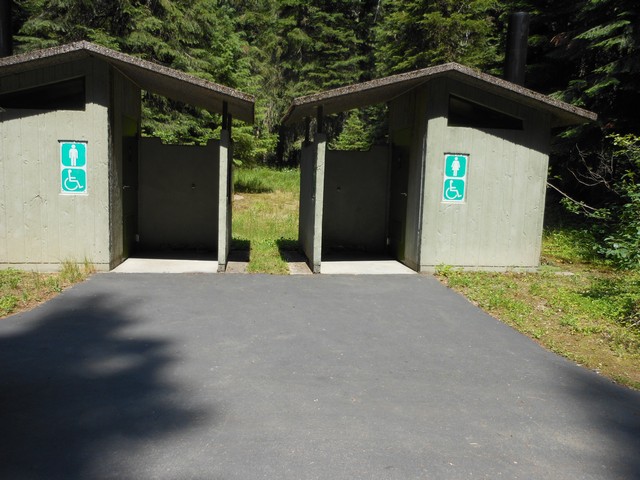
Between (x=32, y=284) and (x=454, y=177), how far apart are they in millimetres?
6573

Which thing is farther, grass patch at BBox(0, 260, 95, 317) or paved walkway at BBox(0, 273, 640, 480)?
grass patch at BBox(0, 260, 95, 317)

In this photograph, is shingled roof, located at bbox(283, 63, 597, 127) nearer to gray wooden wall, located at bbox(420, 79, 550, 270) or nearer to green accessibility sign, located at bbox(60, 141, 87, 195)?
gray wooden wall, located at bbox(420, 79, 550, 270)

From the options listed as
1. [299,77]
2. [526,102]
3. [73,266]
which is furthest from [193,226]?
[299,77]

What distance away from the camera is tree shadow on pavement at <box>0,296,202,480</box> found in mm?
3176

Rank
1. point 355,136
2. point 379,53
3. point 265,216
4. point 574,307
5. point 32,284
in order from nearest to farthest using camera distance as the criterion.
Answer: point 574,307
point 32,284
point 265,216
point 379,53
point 355,136

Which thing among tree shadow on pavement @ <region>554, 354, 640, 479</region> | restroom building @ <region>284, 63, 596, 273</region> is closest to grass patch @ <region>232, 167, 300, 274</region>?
restroom building @ <region>284, 63, 596, 273</region>

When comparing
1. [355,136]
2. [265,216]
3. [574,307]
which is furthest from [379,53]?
[574,307]

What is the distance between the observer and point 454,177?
9156 millimetres

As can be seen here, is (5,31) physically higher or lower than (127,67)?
higher

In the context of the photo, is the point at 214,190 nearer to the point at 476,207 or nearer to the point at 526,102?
the point at 476,207

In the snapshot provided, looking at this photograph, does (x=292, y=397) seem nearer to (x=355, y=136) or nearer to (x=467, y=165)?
(x=467, y=165)

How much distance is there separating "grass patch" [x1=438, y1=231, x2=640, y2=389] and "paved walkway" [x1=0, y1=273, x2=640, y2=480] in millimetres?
346

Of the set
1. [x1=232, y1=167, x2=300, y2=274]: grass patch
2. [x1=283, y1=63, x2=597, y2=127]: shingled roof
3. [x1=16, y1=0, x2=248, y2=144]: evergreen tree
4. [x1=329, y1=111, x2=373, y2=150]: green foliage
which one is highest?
[x1=16, y1=0, x2=248, y2=144]: evergreen tree

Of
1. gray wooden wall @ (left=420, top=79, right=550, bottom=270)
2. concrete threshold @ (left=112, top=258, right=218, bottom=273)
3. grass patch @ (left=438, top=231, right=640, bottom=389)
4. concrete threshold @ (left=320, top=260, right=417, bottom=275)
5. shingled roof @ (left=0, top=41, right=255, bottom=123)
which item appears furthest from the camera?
concrete threshold @ (left=320, top=260, right=417, bottom=275)
